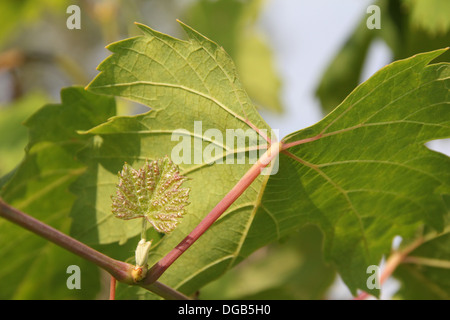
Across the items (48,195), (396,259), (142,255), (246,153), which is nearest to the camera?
(142,255)

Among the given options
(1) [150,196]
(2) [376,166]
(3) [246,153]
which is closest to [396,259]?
(2) [376,166]

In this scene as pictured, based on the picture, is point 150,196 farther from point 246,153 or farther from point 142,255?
point 246,153

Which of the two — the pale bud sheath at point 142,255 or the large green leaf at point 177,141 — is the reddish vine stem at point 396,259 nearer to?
the large green leaf at point 177,141

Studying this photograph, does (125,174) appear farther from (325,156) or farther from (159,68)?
A: (325,156)

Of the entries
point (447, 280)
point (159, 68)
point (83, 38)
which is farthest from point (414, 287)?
point (83, 38)

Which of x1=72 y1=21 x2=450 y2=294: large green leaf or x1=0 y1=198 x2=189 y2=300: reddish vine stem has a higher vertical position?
x1=72 y1=21 x2=450 y2=294: large green leaf

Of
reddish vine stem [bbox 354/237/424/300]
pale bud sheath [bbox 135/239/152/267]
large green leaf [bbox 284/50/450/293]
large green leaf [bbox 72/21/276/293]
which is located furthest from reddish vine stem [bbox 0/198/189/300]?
reddish vine stem [bbox 354/237/424/300]

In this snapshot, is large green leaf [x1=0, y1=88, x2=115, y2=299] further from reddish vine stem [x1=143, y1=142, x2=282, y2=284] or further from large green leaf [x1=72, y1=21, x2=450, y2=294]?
reddish vine stem [x1=143, y1=142, x2=282, y2=284]
